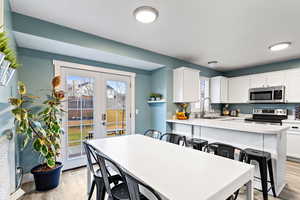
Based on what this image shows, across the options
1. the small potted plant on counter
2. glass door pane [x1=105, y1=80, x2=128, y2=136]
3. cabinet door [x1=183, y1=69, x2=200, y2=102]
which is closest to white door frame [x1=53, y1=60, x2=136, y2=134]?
glass door pane [x1=105, y1=80, x2=128, y2=136]

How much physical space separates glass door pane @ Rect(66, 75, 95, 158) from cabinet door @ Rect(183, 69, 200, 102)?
2.23m

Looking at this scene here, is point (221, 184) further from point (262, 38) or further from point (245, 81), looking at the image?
point (245, 81)

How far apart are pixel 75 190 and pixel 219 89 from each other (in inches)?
183

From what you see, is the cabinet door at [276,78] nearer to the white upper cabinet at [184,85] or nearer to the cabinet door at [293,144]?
the cabinet door at [293,144]

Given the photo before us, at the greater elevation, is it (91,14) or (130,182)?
(91,14)

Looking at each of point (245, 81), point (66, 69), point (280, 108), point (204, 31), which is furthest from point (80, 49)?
point (280, 108)

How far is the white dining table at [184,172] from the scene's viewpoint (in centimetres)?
88

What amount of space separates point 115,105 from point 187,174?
2697 millimetres

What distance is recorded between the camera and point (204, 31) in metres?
2.42

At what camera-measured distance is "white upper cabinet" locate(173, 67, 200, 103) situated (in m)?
3.66

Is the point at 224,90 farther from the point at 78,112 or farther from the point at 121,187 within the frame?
the point at 121,187

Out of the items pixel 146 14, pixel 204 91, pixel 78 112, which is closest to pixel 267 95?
pixel 204 91

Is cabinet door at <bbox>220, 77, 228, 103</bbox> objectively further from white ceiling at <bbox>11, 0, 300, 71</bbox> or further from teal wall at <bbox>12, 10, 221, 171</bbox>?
white ceiling at <bbox>11, 0, 300, 71</bbox>

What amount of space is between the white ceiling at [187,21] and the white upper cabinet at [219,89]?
5.29ft
